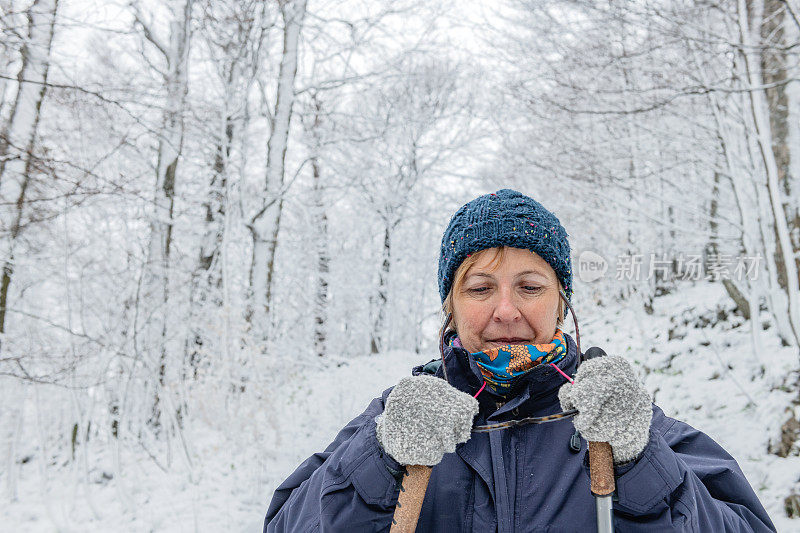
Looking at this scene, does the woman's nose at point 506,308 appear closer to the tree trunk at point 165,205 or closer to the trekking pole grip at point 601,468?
the trekking pole grip at point 601,468

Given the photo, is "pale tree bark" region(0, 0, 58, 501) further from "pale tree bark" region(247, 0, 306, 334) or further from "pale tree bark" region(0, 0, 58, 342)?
"pale tree bark" region(247, 0, 306, 334)

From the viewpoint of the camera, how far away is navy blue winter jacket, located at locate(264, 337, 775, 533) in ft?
3.83

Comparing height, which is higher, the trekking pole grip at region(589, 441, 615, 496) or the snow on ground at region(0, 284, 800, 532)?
the trekking pole grip at region(589, 441, 615, 496)

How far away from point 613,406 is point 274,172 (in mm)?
7069

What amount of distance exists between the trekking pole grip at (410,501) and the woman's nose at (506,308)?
19.3 inches

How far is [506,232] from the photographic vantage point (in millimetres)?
1537

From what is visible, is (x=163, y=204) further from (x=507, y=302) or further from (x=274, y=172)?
(x=507, y=302)

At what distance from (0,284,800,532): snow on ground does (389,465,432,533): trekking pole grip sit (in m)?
3.83

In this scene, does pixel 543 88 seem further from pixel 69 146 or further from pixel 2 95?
pixel 2 95

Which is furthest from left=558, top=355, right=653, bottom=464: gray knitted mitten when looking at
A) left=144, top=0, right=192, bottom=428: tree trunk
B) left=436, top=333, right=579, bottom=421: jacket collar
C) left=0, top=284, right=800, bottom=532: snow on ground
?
left=144, top=0, right=192, bottom=428: tree trunk

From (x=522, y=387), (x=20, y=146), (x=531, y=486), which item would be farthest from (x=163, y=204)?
(x=531, y=486)

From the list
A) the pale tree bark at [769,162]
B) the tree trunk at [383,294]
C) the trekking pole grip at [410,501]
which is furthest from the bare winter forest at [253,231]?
the tree trunk at [383,294]

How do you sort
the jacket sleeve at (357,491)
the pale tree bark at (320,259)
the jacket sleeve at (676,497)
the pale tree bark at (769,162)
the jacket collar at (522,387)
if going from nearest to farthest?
the jacket sleeve at (676,497) → the jacket sleeve at (357,491) → the jacket collar at (522,387) → the pale tree bark at (769,162) → the pale tree bark at (320,259)

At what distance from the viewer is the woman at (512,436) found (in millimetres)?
1177
